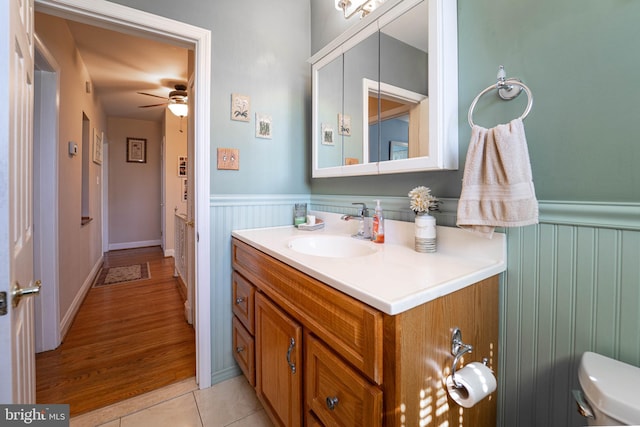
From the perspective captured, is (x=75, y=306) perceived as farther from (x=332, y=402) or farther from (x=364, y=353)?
(x=364, y=353)

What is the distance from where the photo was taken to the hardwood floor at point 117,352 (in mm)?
1578

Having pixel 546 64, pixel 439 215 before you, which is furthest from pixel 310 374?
pixel 546 64

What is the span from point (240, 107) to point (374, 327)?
1.49 m

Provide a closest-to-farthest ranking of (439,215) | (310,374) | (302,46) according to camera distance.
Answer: (310,374) < (439,215) < (302,46)

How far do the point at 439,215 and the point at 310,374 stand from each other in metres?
0.79

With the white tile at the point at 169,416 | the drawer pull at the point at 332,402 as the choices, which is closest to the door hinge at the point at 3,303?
the drawer pull at the point at 332,402

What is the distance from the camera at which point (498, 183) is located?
0.86 meters

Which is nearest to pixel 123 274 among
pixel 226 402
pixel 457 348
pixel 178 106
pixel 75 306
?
pixel 75 306

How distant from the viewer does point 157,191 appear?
18.7 feet

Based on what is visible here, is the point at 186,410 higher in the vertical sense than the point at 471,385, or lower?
lower

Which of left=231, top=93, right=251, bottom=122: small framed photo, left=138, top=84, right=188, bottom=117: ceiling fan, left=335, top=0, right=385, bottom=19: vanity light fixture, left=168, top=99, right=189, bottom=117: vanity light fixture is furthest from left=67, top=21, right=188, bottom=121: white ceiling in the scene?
left=335, top=0, right=385, bottom=19: vanity light fixture

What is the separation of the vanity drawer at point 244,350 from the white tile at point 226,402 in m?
0.13

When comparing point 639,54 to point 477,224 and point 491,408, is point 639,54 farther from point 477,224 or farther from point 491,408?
point 491,408

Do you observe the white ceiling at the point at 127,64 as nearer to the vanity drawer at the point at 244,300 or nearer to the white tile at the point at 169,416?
the vanity drawer at the point at 244,300
